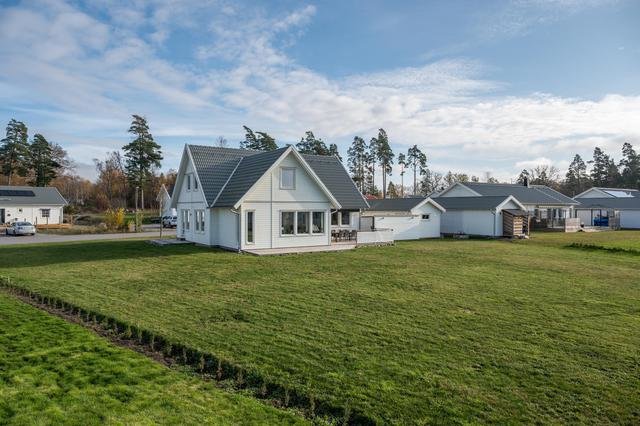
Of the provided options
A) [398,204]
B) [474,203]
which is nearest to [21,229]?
[398,204]

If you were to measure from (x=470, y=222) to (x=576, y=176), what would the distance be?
64.5 meters

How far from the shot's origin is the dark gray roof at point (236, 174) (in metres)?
23.3

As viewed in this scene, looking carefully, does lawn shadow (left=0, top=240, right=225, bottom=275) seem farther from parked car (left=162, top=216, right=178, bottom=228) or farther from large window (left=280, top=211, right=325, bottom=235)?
parked car (left=162, top=216, right=178, bottom=228)

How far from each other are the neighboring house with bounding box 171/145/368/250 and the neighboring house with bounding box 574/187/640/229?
40336 millimetres

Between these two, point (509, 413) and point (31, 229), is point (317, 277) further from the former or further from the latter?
point (31, 229)

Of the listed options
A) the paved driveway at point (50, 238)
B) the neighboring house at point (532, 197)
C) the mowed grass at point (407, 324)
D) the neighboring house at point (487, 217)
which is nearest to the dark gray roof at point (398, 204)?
the neighboring house at point (487, 217)

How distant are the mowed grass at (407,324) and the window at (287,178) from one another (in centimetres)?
573

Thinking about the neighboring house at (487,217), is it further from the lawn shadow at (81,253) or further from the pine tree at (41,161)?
the pine tree at (41,161)

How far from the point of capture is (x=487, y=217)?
35500mm

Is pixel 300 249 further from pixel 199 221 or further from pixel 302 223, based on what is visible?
pixel 199 221

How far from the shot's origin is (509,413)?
5.50m

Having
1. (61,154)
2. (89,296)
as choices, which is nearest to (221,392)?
(89,296)

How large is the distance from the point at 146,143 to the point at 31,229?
62.0 feet

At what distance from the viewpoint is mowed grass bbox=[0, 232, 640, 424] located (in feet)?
19.6
